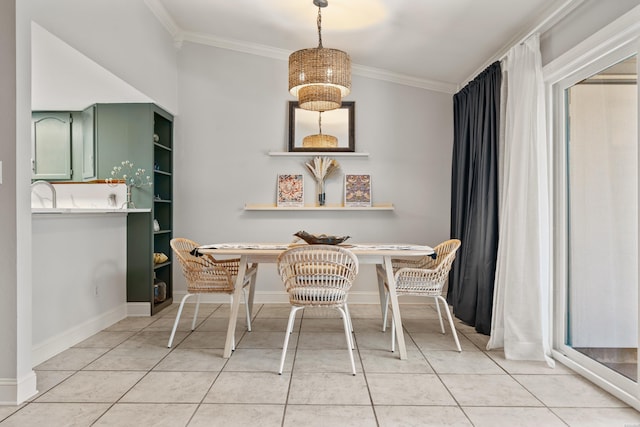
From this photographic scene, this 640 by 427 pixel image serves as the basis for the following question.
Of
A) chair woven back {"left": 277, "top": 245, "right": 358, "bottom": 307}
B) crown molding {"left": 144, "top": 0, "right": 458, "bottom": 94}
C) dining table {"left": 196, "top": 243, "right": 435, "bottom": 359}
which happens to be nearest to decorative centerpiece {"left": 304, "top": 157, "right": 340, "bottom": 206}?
crown molding {"left": 144, "top": 0, "right": 458, "bottom": 94}

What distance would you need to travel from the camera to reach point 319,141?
4.55 meters

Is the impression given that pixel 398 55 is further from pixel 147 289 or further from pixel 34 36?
pixel 147 289

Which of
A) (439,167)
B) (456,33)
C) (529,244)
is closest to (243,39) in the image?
→ (456,33)

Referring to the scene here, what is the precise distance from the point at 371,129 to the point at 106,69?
8.74 feet

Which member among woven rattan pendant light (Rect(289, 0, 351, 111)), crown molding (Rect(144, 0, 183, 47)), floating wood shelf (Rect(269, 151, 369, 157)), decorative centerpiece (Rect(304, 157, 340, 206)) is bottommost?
decorative centerpiece (Rect(304, 157, 340, 206))

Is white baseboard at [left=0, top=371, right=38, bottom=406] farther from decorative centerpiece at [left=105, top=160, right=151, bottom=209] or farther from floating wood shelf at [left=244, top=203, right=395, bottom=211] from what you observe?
floating wood shelf at [left=244, top=203, right=395, bottom=211]

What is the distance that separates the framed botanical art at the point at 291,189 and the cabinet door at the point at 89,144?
6.08 feet

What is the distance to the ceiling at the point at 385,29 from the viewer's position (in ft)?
10.3

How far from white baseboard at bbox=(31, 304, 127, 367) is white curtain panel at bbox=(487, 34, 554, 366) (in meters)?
3.19

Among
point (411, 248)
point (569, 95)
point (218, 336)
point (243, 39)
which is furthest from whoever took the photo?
point (243, 39)

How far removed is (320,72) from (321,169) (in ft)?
5.40

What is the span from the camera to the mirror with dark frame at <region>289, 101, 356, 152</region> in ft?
15.0

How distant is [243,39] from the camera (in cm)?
447

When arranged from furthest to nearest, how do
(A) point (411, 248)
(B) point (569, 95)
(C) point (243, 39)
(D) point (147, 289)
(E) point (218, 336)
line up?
(C) point (243, 39) < (D) point (147, 289) < (E) point (218, 336) < (A) point (411, 248) < (B) point (569, 95)
